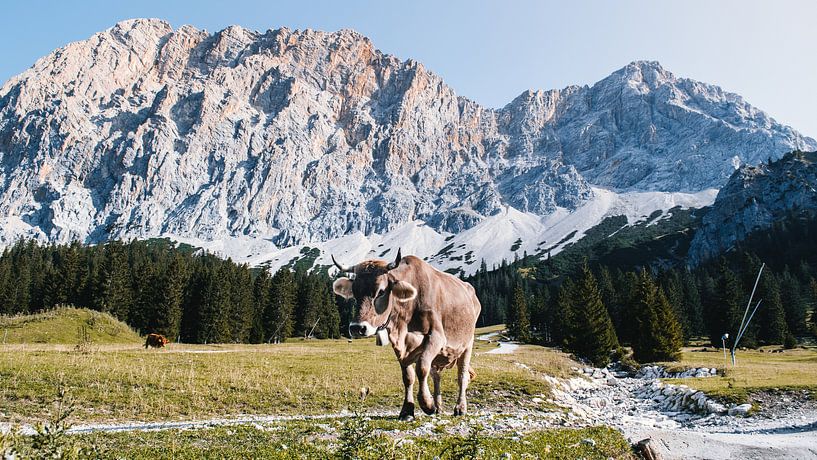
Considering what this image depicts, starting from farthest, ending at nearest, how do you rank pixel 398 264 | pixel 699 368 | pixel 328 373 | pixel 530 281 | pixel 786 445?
pixel 530 281
pixel 699 368
pixel 328 373
pixel 786 445
pixel 398 264

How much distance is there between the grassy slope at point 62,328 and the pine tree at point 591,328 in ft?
171

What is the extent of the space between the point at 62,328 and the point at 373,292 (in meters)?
53.7

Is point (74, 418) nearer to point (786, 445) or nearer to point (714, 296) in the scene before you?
point (786, 445)

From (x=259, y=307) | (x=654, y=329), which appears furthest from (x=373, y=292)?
(x=259, y=307)

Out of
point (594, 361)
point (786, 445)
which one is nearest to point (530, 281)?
point (594, 361)

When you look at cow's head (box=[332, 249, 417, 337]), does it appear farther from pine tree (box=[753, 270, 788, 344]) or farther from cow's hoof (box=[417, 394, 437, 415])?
pine tree (box=[753, 270, 788, 344])

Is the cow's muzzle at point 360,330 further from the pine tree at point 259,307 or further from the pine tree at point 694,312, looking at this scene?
the pine tree at point 694,312

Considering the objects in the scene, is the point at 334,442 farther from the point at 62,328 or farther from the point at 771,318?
the point at 771,318

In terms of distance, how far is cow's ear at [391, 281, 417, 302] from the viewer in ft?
27.9

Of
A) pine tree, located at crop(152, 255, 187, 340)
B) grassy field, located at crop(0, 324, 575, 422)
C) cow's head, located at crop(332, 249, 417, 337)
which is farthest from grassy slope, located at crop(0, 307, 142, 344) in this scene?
cow's head, located at crop(332, 249, 417, 337)

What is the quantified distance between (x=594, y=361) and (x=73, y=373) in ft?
157

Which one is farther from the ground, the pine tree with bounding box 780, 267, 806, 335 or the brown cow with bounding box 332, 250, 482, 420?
the brown cow with bounding box 332, 250, 482, 420

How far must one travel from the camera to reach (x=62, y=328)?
1859 inches

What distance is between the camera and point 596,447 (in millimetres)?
9938
